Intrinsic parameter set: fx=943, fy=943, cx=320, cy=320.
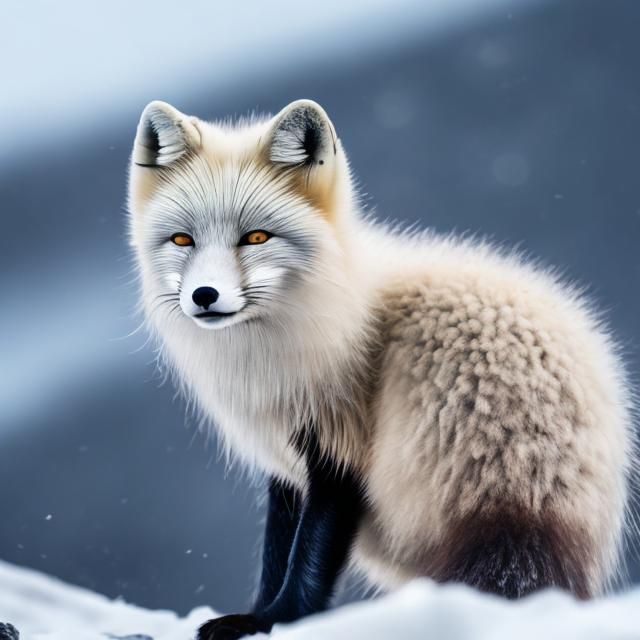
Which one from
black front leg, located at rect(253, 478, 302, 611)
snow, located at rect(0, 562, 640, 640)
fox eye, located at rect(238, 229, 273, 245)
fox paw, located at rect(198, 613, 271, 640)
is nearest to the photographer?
snow, located at rect(0, 562, 640, 640)

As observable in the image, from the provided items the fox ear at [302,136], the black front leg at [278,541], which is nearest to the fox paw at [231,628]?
the black front leg at [278,541]

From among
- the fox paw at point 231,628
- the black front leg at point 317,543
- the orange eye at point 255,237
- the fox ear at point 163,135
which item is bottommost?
the fox paw at point 231,628

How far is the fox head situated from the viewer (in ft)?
6.56

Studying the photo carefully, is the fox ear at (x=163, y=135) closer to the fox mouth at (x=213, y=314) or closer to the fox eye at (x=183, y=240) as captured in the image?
the fox eye at (x=183, y=240)

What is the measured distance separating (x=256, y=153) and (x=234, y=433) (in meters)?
0.71

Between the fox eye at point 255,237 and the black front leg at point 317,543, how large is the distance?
51 cm

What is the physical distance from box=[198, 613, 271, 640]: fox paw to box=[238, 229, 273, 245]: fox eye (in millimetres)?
946

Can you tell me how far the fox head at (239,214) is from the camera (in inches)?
78.7

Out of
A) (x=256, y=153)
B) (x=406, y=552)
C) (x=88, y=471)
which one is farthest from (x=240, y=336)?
(x=88, y=471)

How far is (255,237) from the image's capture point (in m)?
2.04

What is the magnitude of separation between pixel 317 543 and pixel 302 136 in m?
0.95

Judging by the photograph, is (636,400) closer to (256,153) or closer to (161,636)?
(256,153)

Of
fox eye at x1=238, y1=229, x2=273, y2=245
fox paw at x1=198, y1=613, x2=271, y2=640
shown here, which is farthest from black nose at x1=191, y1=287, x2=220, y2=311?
fox paw at x1=198, y1=613, x2=271, y2=640

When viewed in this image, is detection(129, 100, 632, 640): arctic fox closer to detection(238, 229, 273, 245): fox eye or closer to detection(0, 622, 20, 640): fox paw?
detection(238, 229, 273, 245): fox eye
